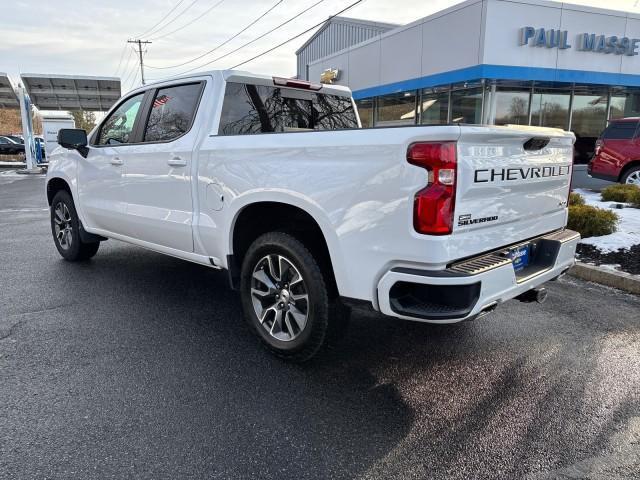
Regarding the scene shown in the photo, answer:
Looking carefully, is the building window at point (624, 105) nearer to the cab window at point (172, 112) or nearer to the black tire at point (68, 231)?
the cab window at point (172, 112)

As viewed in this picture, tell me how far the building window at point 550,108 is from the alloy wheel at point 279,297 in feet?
45.9

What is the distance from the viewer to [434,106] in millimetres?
16609

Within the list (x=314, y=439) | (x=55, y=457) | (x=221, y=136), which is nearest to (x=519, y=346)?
(x=314, y=439)

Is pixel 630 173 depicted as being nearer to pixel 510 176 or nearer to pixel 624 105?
pixel 624 105

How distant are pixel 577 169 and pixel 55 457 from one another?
1560cm

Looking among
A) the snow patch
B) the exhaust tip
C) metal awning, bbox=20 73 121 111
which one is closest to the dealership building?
the snow patch

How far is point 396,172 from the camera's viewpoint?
260cm

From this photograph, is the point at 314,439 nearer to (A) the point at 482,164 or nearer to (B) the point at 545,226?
(A) the point at 482,164

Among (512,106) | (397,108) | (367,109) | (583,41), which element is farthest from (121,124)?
(367,109)

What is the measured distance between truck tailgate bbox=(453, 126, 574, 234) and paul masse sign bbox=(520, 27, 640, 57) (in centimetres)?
1142

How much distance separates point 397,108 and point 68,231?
14.8 m

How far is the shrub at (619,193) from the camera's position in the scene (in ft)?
28.7

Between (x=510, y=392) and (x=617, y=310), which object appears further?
(x=617, y=310)

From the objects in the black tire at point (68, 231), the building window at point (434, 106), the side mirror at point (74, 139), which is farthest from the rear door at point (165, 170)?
the building window at point (434, 106)
